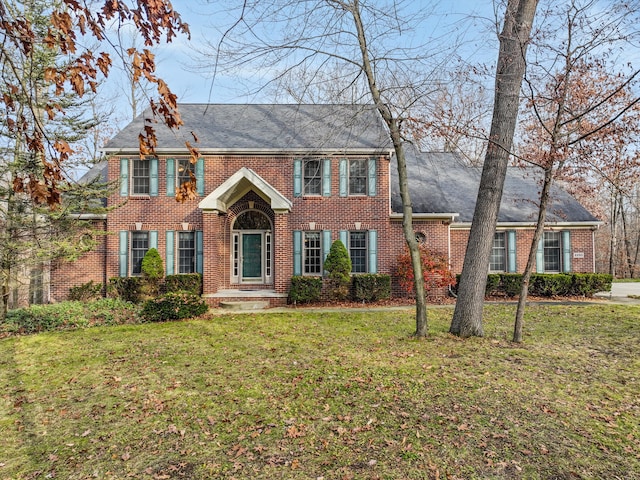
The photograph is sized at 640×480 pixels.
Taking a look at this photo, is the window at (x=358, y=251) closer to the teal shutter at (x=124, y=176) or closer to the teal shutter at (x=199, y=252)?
the teal shutter at (x=199, y=252)

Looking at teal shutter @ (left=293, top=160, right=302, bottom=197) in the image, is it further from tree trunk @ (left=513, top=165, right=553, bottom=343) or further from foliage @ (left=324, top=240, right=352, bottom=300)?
tree trunk @ (left=513, top=165, right=553, bottom=343)

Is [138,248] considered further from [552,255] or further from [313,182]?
[552,255]

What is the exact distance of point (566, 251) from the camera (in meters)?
15.9

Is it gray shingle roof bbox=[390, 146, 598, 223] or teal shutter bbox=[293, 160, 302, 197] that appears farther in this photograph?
gray shingle roof bbox=[390, 146, 598, 223]

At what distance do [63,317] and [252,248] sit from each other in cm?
645

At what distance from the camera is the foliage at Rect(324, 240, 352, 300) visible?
42.9 ft

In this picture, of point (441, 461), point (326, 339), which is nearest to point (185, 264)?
point (326, 339)

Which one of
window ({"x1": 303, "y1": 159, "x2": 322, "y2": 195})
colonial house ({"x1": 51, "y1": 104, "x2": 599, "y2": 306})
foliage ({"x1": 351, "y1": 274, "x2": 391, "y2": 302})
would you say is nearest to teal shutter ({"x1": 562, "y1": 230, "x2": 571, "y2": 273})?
colonial house ({"x1": 51, "y1": 104, "x2": 599, "y2": 306})

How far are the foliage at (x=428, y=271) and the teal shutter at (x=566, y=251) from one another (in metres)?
5.87

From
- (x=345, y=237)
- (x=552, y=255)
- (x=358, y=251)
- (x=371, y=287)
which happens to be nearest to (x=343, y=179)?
(x=345, y=237)

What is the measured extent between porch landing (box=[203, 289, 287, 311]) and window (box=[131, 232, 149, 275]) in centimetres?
327

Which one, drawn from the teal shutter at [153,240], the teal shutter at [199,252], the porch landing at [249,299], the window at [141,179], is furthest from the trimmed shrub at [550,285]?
the window at [141,179]

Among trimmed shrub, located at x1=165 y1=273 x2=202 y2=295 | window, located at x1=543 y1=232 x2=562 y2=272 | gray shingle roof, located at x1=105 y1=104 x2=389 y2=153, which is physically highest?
gray shingle roof, located at x1=105 y1=104 x2=389 y2=153

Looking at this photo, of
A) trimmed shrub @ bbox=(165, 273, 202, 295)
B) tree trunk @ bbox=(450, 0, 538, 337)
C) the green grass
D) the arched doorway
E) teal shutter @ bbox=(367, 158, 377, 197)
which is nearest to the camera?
the green grass
